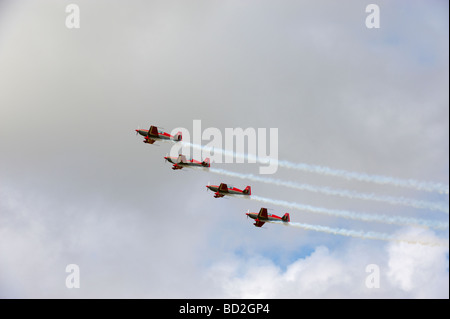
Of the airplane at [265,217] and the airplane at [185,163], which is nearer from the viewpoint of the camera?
the airplane at [185,163]

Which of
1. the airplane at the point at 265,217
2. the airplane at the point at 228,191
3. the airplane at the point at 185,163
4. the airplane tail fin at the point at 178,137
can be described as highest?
the airplane tail fin at the point at 178,137

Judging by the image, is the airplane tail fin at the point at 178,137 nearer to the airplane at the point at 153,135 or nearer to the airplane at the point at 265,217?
the airplane at the point at 153,135

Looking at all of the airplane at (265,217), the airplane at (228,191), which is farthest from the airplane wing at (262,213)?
the airplane at (228,191)

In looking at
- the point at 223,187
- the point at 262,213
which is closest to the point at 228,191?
the point at 223,187

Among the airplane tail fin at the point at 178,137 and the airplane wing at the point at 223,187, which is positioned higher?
the airplane tail fin at the point at 178,137

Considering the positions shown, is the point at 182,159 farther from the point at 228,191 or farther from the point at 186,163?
the point at 228,191

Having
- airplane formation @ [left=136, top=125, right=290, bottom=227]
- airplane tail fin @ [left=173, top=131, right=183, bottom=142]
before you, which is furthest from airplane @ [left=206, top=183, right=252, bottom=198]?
airplane tail fin @ [left=173, top=131, right=183, bottom=142]

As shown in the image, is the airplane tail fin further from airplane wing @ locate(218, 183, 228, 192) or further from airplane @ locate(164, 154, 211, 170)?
airplane wing @ locate(218, 183, 228, 192)

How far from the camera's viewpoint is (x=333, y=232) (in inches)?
4087
